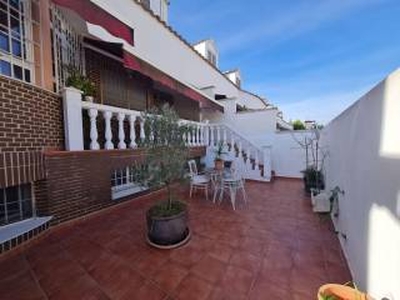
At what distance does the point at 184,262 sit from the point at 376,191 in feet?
8.58

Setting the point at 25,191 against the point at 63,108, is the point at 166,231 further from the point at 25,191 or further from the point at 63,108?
the point at 63,108

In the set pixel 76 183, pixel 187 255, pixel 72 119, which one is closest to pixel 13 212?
pixel 76 183

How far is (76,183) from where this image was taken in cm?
434

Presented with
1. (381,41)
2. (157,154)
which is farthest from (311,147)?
(157,154)

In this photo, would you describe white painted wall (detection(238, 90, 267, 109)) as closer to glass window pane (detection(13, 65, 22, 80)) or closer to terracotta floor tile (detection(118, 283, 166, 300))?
glass window pane (detection(13, 65, 22, 80))

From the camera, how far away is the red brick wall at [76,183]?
3.89 meters

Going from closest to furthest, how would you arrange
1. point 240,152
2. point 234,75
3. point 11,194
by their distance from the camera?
point 11,194 → point 240,152 → point 234,75

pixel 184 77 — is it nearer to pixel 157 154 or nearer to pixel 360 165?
pixel 157 154

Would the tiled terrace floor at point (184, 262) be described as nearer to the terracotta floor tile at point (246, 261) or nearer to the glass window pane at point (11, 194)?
the terracotta floor tile at point (246, 261)

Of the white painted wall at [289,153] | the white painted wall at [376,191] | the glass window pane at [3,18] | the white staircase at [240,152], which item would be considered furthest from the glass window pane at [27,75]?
the white painted wall at [289,153]

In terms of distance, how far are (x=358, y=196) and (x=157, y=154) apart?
305 centimetres

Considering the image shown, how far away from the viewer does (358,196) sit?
256cm

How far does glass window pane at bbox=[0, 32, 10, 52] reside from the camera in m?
3.57

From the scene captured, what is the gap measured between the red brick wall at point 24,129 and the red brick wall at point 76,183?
29 cm
